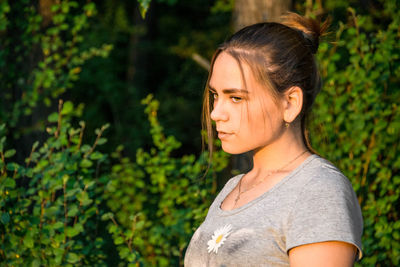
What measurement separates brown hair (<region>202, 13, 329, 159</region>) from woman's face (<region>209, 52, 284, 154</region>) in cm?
3

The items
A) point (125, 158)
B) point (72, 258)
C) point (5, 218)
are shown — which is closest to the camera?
point (5, 218)

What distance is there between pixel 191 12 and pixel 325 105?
12.5 m

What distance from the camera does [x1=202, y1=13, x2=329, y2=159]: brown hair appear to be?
6.03 ft

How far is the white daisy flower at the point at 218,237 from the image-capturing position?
5.73ft

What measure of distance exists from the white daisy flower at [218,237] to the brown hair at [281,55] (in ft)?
1.53

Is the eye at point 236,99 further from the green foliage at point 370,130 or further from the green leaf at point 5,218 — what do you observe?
the green foliage at point 370,130

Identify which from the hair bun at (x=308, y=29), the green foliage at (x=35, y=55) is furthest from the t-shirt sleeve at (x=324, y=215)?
the green foliage at (x=35, y=55)

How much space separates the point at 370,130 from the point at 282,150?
1.81 meters

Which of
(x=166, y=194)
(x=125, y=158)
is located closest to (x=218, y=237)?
(x=166, y=194)

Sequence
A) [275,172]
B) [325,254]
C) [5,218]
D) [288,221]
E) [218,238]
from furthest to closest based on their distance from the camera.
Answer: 1. [5,218]
2. [275,172]
3. [218,238]
4. [288,221]
5. [325,254]

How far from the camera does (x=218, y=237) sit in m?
1.78

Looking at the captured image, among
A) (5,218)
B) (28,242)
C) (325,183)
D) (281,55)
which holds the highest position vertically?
(281,55)

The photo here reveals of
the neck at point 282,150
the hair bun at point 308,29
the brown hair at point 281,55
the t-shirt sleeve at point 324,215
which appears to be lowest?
the t-shirt sleeve at point 324,215

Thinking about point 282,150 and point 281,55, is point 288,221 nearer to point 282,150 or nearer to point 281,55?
point 282,150
